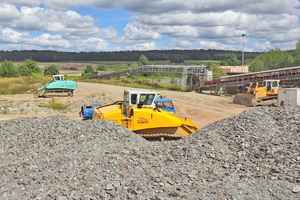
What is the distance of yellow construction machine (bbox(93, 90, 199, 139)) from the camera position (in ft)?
44.6

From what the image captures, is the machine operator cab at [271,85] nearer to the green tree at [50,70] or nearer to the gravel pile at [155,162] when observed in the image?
the gravel pile at [155,162]

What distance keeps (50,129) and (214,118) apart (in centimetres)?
1462

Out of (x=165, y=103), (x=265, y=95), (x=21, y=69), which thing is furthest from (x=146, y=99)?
(x=21, y=69)

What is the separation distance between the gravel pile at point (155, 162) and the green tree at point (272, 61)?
44918 millimetres

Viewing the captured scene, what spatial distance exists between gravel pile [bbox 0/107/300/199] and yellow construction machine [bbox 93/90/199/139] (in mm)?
1688

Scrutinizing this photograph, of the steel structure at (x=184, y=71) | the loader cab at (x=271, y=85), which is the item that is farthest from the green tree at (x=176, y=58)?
the loader cab at (x=271, y=85)

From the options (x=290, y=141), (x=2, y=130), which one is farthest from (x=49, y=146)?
(x=290, y=141)

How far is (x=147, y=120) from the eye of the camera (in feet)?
44.7

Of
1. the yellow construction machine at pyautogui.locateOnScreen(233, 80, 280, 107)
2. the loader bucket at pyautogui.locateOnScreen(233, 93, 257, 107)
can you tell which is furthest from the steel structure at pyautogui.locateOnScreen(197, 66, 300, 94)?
the loader bucket at pyautogui.locateOnScreen(233, 93, 257, 107)

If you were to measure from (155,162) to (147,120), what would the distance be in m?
4.83

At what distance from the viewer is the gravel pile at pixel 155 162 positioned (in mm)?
7238

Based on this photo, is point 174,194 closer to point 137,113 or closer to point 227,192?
point 227,192

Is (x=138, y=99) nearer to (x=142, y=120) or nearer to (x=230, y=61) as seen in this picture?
(x=142, y=120)

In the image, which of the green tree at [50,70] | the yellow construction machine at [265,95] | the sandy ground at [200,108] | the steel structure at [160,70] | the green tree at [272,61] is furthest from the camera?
the green tree at [50,70]
